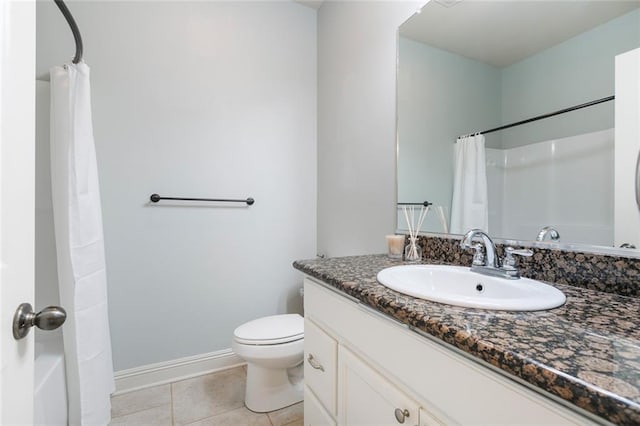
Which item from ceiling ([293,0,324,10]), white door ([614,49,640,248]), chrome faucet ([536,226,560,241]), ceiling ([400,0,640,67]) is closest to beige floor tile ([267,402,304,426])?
chrome faucet ([536,226,560,241])

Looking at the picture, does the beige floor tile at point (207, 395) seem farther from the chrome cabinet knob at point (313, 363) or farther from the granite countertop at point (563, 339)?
the granite countertop at point (563, 339)

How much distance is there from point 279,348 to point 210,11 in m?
2.04

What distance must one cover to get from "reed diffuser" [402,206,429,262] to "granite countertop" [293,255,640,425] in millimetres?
495

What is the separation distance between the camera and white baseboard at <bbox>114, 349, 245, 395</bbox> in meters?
1.65

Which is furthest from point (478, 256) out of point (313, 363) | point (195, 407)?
point (195, 407)

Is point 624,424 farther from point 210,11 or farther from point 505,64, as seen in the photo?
point 210,11

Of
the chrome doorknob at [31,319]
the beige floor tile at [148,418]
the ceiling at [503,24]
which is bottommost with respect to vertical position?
the beige floor tile at [148,418]

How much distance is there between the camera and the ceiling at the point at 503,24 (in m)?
0.85

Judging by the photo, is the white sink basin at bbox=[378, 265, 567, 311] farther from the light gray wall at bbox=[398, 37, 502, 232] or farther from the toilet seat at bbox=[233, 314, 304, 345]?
Result: the toilet seat at bbox=[233, 314, 304, 345]

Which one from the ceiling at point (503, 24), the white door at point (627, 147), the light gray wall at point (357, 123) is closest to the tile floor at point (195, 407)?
the light gray wall at point (357, 123)

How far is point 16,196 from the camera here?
20.0 inches

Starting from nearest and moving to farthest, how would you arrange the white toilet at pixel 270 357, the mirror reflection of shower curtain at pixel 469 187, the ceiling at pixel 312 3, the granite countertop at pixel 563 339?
the granite countertop at pixel 563 339 < the mirror reflection of shower curtain at pixel 469 187 < the white toilet at pixel 270 357 < the ceiling at pixel 312 3

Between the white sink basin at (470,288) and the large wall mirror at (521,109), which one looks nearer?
the white sink basin at (470,288)

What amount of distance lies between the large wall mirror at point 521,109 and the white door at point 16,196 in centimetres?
128
